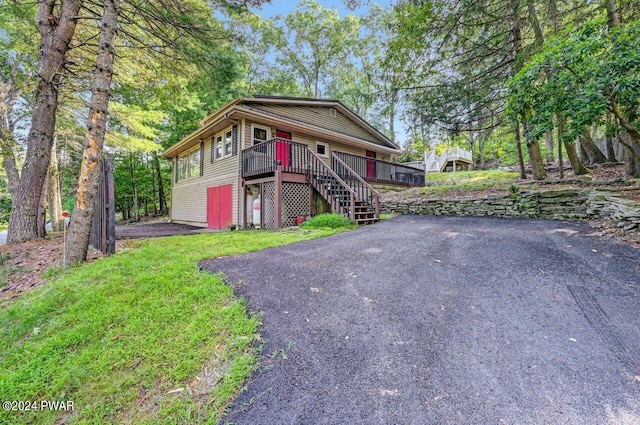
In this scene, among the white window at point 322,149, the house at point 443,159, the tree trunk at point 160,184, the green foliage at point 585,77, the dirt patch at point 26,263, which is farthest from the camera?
the tree trunk at point 160,184

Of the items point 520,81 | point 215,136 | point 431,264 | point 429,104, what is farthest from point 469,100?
point 215,136

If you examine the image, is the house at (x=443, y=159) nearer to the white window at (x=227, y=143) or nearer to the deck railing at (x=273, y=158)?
the deck railing at (x=273, y=158)

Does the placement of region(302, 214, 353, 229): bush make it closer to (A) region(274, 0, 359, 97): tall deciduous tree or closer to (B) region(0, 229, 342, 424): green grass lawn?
(B) region(0, 229, 342, 424): green grass lawn

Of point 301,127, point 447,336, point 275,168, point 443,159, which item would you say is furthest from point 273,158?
point 443,159

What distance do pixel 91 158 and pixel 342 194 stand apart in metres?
6.20

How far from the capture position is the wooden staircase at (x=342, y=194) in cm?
799

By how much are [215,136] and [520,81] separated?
10614 mm

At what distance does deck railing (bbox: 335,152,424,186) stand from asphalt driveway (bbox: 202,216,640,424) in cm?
879

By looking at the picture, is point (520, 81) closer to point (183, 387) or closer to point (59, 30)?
point (183, 387)

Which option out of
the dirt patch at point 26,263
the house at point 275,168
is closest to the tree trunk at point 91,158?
the dirt patch at point 26,263

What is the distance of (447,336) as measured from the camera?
2.30 m

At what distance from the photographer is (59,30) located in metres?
6.03

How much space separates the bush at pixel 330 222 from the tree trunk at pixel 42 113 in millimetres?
6416

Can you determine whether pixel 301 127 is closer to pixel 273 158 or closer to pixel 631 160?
pixel 273 158
